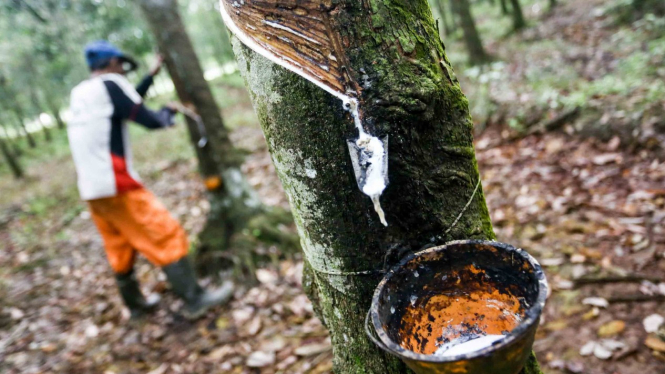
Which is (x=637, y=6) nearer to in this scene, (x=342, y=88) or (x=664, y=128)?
(x=664, y=128)

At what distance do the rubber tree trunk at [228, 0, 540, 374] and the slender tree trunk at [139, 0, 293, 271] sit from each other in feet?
8.61

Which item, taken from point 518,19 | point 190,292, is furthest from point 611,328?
point 518,19

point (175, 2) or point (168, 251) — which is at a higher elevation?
point (175, 2)

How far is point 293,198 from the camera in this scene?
1.45 metres

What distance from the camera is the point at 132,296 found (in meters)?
3.61

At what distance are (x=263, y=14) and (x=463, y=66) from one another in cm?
800

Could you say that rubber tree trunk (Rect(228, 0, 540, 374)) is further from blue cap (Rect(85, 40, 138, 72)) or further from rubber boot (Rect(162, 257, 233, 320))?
blue cap (Rect(85, 40, 138, 72))

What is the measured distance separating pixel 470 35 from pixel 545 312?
658 cm

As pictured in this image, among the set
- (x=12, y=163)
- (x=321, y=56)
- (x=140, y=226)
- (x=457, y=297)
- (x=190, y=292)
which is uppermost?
(x=12, y=163)

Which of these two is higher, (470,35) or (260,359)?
(470,35)

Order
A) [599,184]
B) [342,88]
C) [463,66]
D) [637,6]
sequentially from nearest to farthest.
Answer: [342,88] → [599,184] → [637,6] → [463,66]

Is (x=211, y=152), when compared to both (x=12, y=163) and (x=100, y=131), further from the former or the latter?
(x=12, y=163)

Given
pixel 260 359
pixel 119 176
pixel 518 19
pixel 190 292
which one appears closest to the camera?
pixel 260 359

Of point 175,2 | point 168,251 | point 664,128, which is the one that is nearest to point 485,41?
point 664,128
